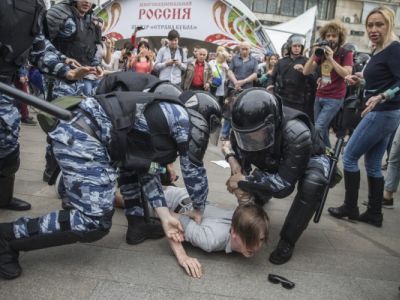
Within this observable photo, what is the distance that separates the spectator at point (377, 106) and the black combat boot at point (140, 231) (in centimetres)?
154

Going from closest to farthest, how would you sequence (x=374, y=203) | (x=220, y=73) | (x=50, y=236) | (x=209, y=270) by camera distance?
1. (x=50, y=236)
2. (x=209, y=270)
3. (x=374, y=203)
4. (x=220, y=73)

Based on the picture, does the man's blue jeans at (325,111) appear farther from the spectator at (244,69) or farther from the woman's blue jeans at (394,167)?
the spectator at (244,69)

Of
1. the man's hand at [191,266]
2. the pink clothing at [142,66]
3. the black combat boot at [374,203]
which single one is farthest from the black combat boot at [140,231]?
the pink clothing at [142,66]

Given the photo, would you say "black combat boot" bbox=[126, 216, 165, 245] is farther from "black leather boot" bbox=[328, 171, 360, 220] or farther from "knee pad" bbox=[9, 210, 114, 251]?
"black leather boot" bbox=[328, 171, 360, 220]

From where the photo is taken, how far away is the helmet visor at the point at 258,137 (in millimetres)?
2104

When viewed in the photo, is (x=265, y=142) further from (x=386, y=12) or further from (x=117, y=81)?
(x=386, y=12)

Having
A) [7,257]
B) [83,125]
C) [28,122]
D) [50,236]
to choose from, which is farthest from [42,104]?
[28,122]

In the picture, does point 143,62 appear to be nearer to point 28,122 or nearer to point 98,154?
point 28,122

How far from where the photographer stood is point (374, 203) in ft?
9.83

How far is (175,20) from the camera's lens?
12.6 metres

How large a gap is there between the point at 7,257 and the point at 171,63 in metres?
4.78

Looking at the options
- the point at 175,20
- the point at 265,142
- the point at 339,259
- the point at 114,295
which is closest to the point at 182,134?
the point at 265,142

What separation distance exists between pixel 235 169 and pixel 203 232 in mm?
553

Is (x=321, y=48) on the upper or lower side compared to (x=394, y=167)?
upper
